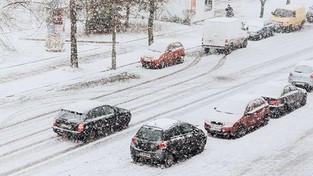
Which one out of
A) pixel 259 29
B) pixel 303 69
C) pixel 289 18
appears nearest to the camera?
pixel 303 69

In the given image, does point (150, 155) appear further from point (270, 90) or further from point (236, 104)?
point (270, 90)

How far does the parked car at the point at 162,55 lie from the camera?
38.6 metres

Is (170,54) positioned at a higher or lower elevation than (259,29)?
lower

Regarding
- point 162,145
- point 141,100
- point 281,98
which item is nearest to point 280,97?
point 281,98

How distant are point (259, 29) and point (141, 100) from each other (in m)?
20.6

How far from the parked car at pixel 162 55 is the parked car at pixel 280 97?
10467 mm

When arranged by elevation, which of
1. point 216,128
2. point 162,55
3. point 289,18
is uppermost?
point 289,18

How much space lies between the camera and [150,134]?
71.2 feet

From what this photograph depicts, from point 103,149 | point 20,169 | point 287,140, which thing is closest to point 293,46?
point 287,140

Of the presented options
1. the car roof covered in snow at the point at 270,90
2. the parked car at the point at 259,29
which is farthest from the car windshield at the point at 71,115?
the parked car at the point at 259,29

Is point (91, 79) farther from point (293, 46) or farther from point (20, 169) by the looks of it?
point (293, 46)

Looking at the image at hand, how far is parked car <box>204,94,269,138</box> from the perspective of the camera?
990 inches

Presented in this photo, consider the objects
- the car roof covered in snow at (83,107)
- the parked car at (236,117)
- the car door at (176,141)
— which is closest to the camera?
the car door at (176,141)

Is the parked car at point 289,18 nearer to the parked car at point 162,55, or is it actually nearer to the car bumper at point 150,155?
the parked car at point 162,55
